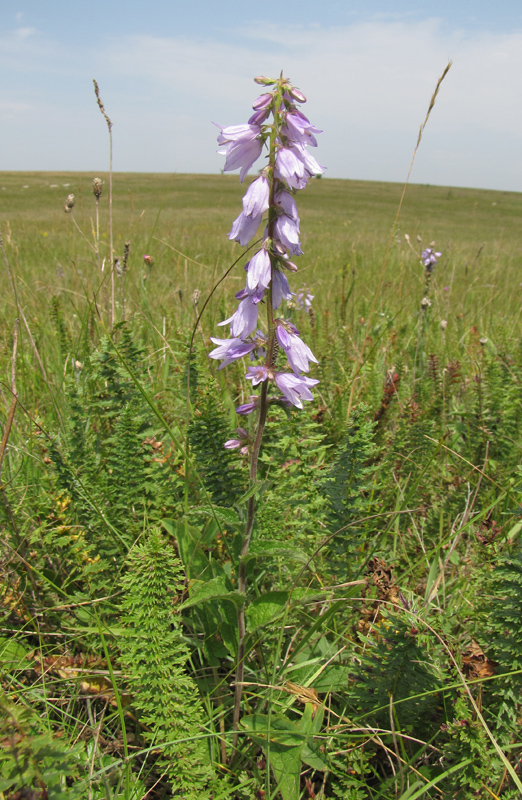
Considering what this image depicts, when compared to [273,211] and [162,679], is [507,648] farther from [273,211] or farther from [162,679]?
[273,211]

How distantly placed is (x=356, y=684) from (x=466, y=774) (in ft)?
1.19

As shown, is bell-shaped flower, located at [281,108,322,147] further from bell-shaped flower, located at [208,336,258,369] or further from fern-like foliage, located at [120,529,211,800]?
fern-like foliage, located at [120,529,211,800]

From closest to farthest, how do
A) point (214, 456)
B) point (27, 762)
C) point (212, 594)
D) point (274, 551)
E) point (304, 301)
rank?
point (27, 762) < point (274, 551) < point (212, 594) < point (214, 456) < point (304, 301)

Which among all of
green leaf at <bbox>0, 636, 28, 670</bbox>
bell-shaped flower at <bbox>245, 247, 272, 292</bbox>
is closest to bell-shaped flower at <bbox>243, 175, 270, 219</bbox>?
bell-shaped flower at <bbox>245, 247, 272, 292</bbox>

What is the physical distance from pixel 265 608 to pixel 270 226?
1.22 meters

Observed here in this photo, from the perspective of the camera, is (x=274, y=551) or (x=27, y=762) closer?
(x=27, y=762)

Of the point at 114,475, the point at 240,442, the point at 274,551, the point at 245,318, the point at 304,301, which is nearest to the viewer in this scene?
the point at 274,551

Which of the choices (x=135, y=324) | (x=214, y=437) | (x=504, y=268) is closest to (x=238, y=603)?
(x=214, y=437)

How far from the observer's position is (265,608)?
161 cm

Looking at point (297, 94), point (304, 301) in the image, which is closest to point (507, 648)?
point (297, 94)

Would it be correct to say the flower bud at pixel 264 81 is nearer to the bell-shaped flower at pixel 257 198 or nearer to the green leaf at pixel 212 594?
the bell-shaped flower at pixel 257 198

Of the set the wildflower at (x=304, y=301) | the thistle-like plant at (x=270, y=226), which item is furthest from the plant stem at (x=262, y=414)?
the wildflower at (x=304, y=301)

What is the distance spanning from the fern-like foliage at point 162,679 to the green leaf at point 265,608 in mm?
233

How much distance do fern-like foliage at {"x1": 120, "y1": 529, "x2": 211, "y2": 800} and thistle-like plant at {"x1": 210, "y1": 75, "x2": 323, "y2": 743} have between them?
190 millimetres
